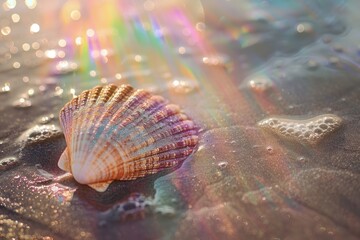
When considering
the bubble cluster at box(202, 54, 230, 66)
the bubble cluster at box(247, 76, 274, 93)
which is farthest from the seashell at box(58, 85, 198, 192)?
the bubble cluster at box(202, 54, 230, 66)

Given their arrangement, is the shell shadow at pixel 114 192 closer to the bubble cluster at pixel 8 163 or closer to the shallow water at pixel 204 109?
the shallow water at pixel 204 109

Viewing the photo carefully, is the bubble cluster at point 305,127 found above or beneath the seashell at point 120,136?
beneath

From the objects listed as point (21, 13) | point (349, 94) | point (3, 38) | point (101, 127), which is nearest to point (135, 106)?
point (101, 127)

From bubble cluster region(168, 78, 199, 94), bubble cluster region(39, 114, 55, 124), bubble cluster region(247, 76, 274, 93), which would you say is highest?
bubble cluster region(39, 114, 55, 124)

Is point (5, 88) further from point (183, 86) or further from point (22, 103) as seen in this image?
point (183, 86)

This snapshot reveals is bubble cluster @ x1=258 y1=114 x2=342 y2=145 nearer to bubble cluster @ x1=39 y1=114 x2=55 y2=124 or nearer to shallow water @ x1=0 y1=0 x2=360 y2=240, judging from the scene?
shallow water @ x1=0 y1=0 x2=360 y2=240

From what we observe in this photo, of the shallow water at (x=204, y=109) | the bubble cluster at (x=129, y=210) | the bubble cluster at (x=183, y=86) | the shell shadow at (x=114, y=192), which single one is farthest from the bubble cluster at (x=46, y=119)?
the bubble cluster at (x=129, y=210)

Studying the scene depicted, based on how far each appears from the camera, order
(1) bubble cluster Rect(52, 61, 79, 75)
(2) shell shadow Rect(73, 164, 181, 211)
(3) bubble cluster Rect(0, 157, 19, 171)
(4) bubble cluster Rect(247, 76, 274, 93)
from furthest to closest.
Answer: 1. (1) bubble cluster Rect(52, 61, 79, 75)
2. (4) bubble cluster Rect(247, 76, 274, 93)
3. (3) bubble cluster Rect(0, 157, 19, 171)
4. (2) shell shadow Rect(73, 164, 181, 211)
